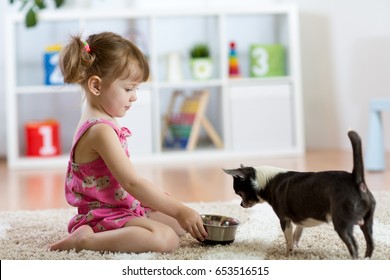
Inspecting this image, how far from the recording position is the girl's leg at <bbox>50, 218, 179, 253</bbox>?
1.11m

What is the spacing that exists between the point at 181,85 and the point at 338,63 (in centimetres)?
72

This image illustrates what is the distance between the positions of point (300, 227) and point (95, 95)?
0.44 metres

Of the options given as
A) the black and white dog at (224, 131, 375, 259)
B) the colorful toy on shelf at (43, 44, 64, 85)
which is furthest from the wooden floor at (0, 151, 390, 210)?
the black and white dog at (224, 131, 375, 259)

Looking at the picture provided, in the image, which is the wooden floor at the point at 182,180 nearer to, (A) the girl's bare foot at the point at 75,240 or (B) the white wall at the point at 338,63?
(B) the white wall at the point at 338,63

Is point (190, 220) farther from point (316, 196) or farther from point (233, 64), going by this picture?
point (233, 64)

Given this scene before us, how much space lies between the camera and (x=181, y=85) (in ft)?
9.34

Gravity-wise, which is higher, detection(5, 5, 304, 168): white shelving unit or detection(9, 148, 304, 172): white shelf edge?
detection(5, 5, 304, 168): white shelving unit

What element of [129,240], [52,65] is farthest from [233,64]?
[129,240]

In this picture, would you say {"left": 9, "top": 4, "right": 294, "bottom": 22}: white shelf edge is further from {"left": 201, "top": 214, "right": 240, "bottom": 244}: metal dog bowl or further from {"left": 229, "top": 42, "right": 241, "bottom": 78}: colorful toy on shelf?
{"left": 201, "top": 214, "right": 240, "bottom": 244}: metal dog bowl

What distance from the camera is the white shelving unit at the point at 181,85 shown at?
2.78 meters

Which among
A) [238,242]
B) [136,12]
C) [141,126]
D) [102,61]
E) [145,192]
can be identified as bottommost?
[238,242]

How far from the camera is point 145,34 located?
3.06m

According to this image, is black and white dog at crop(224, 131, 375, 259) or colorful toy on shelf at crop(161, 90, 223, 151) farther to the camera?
colorful toy on shelf at crop(161, 90, 223, 151)

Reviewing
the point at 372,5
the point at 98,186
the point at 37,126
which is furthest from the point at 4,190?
the point at 372,5
